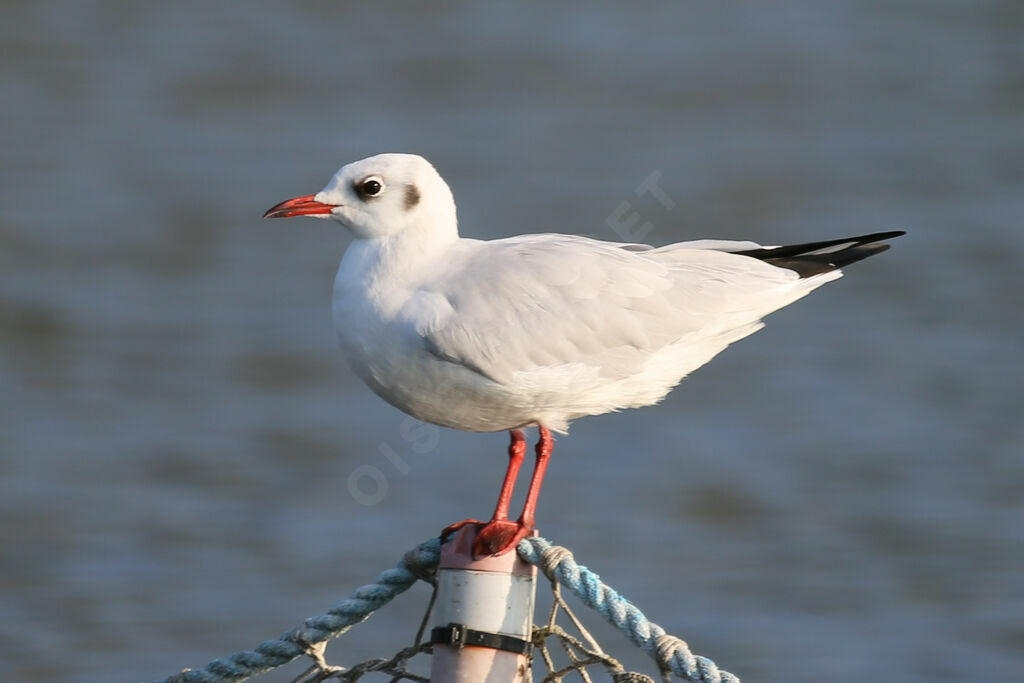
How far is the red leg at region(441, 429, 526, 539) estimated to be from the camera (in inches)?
108

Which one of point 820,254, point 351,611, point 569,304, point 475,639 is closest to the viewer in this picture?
point 475,639

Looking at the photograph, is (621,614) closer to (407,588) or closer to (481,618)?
(481,618)

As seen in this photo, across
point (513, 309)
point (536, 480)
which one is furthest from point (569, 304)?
point (536, 480)

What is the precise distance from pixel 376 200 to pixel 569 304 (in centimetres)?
48

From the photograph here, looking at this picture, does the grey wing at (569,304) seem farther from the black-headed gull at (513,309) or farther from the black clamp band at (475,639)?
the black clamp band at (475,639)

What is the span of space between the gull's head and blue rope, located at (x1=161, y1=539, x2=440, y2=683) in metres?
0.72

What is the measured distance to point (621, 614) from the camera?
8.55ft

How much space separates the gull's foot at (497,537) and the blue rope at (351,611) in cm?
13

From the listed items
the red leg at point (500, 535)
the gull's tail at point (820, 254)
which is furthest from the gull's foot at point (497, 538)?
the gull's tail at point (820, 254)

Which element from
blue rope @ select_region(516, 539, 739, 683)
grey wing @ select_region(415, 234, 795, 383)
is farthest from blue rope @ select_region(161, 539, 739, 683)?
grey wing @ select_region(415, 234, 795, 383)

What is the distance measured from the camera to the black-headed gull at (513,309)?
2.86 m

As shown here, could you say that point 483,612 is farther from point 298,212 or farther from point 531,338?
point 298,212

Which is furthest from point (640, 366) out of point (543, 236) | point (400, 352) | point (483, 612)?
point (483, 612)

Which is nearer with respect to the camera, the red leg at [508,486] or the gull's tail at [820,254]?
the red leg at [508,486]
